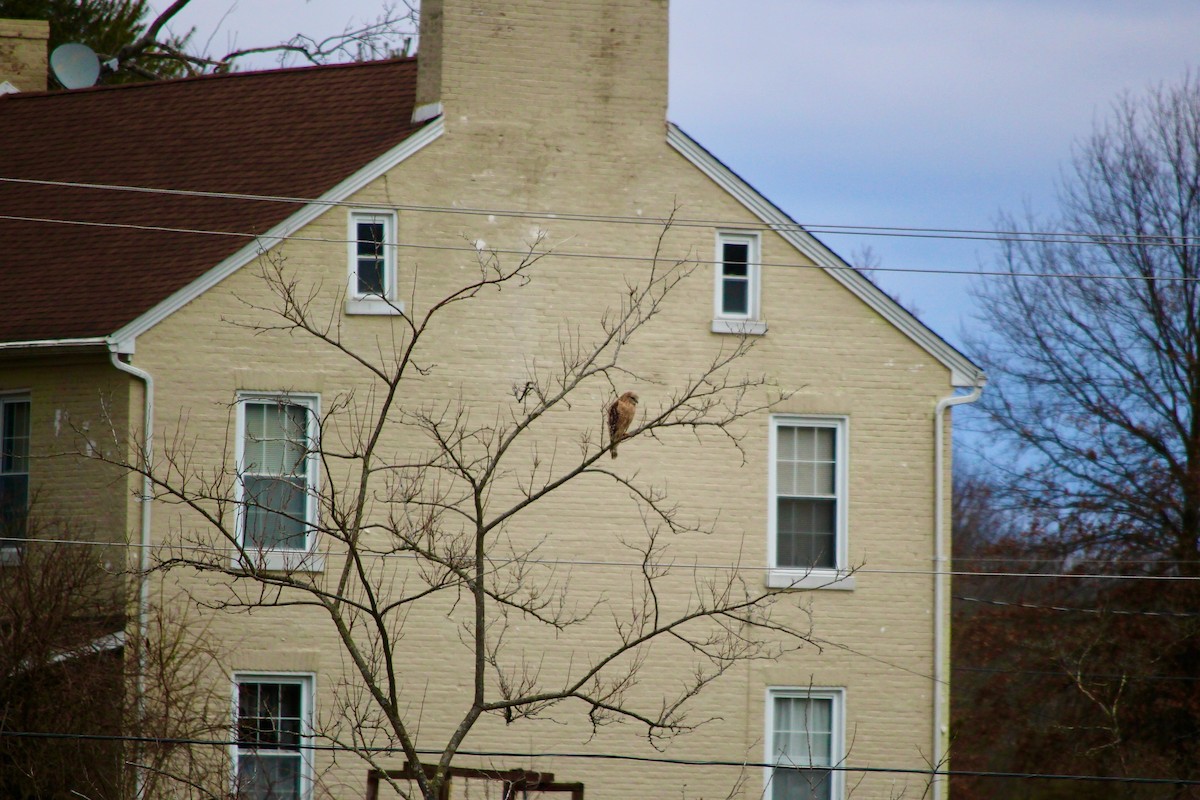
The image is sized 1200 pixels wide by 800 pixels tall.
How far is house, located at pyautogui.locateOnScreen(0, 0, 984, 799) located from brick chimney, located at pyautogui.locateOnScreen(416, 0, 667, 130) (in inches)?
1.4

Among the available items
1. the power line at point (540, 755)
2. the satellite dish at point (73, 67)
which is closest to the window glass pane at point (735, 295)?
the power line at point (540, 755)

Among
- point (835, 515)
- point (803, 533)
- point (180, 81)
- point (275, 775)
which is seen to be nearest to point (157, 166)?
point (180, 81)

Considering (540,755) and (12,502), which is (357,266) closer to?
(12,502)

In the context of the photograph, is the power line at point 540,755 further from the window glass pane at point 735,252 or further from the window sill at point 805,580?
the window glass pane at point 735,252

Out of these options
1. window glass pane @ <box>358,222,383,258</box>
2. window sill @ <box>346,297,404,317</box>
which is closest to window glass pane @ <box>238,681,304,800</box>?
window sill @ <box>346,297,404,317</box>

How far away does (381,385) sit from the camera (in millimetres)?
17734

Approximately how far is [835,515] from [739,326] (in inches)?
94.7

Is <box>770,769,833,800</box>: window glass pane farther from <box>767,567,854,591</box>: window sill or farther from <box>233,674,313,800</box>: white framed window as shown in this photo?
<box>233,674,313,800</box>: white framed window

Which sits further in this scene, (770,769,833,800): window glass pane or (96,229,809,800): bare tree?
(770,769,833,800): window glass pane

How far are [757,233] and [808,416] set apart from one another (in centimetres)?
217

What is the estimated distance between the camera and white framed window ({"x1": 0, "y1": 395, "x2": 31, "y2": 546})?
59.7ft

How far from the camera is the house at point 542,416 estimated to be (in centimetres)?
1742

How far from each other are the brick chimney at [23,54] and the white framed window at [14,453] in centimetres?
680

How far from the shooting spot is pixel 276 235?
17.7m
